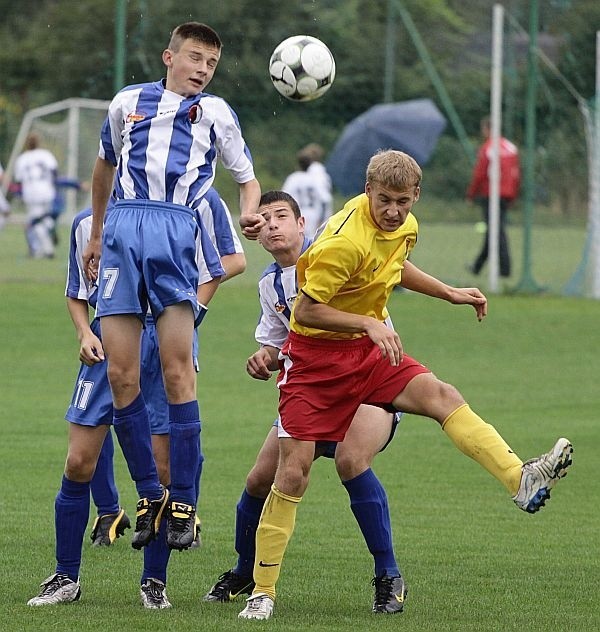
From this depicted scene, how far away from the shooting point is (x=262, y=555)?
563cm

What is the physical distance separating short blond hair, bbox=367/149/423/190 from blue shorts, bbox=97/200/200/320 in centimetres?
75

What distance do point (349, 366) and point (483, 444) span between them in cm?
59

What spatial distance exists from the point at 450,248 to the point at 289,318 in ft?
55.5

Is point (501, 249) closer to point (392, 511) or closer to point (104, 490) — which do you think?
point (392, 511)

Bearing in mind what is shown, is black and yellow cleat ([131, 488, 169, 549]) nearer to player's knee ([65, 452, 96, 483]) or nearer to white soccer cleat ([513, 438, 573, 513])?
player's knee ([65, 452, 96, 483])

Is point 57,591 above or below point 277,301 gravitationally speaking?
below

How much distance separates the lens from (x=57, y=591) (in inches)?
227

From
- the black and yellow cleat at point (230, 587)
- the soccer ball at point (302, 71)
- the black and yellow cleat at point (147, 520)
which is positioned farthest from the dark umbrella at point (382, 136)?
the black and yellow cleat at point (147, 520)

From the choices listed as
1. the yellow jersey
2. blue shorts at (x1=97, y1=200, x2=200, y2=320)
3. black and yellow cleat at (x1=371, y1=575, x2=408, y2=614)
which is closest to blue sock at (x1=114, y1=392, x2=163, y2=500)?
blue shorts at (x1=97, y1=200, x2=200, y2=320)

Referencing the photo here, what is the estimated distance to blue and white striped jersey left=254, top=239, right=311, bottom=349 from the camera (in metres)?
6.19

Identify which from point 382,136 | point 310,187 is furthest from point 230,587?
point 382,136

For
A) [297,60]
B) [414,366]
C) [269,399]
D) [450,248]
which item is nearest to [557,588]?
[414,366]

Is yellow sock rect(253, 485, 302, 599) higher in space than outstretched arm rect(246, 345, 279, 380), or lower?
lower

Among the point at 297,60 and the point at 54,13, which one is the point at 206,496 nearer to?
the point at 297,60
